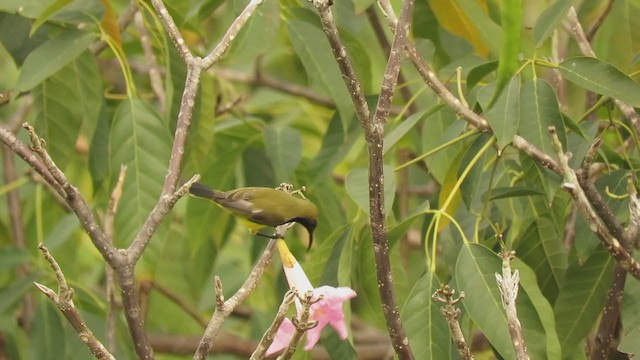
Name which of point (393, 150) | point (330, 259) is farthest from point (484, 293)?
point (393, 150)

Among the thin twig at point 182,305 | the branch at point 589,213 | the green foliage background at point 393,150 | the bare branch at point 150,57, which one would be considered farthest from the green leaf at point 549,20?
the thin twig at point 182,305

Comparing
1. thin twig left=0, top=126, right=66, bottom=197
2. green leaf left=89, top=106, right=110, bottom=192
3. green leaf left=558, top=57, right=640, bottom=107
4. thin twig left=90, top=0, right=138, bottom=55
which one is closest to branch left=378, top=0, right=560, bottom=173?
green leaf left=558, top=57, right=640, bottom=107

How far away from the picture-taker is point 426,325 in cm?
218

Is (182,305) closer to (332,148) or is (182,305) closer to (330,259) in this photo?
(332,148)

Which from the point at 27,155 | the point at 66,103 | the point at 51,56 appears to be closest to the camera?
the point at 27,155

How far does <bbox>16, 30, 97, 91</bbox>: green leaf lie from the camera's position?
8.46ft

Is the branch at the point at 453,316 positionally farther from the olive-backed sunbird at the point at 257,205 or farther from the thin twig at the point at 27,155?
the thin twig at the point at 27,155

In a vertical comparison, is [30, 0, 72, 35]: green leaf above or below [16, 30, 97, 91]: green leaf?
above

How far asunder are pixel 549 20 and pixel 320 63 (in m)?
0.61

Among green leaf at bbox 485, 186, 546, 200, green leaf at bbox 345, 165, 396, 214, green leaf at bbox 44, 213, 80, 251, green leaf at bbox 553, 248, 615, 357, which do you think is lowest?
green leaf at bbox 553, 248, 615, 357

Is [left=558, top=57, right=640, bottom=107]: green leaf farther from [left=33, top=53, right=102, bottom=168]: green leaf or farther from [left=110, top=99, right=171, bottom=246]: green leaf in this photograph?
[left=33, top=53, right=102, bottom=168]: green leaf

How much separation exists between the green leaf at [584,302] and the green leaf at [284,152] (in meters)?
0.72

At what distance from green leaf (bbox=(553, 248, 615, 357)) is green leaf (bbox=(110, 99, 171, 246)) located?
2.68 feet

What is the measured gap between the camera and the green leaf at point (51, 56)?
258cm
